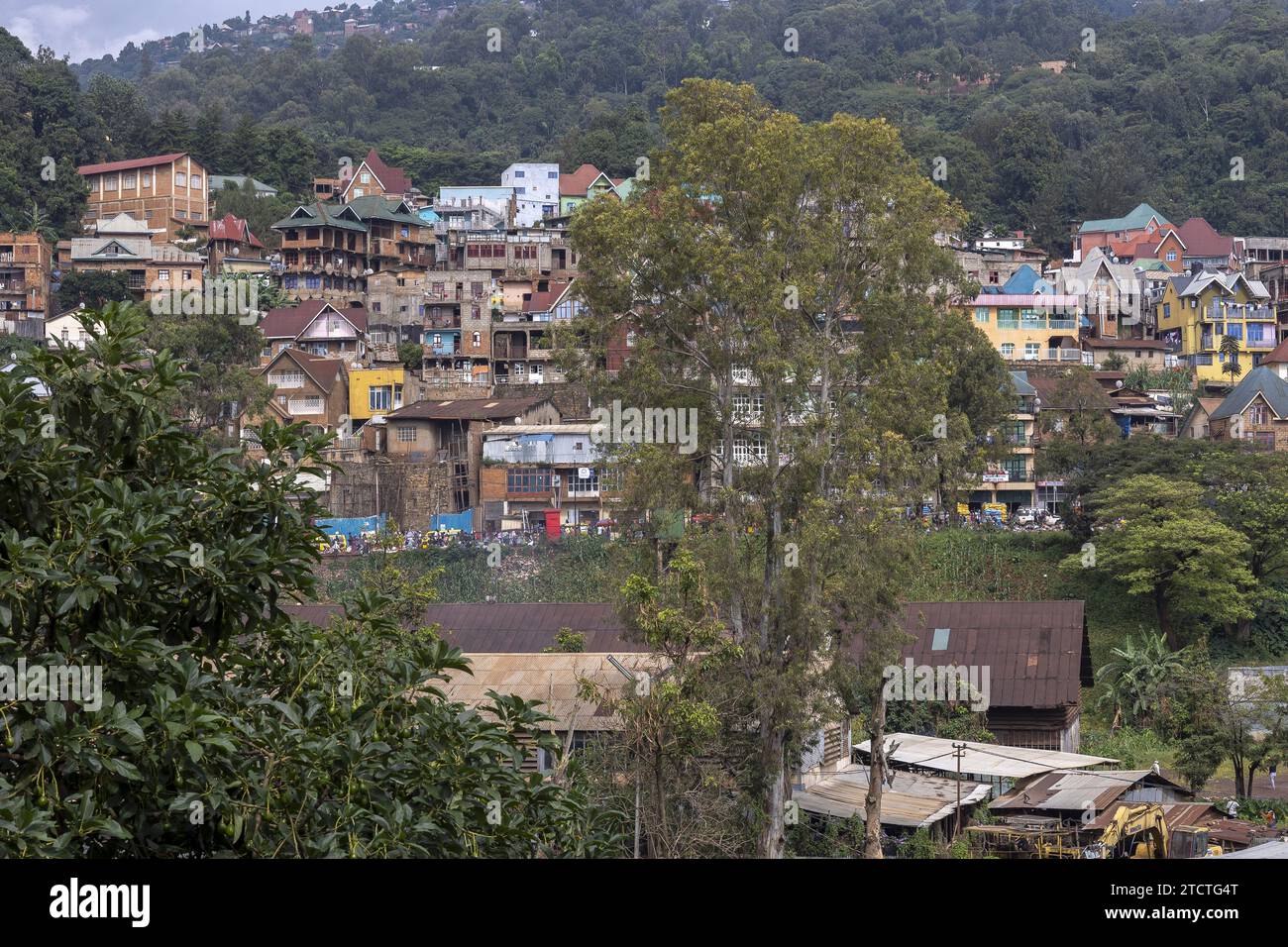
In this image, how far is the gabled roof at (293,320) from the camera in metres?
53.2

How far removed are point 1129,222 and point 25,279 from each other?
48.5 metres

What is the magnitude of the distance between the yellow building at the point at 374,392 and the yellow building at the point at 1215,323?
27.6 meters

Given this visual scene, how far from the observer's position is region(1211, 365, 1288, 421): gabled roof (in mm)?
44625

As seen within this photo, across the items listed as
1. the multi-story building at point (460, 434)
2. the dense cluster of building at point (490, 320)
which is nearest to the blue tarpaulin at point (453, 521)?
the dense cluster of building at point (490, 320)

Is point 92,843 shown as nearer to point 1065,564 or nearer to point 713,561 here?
point 713,561

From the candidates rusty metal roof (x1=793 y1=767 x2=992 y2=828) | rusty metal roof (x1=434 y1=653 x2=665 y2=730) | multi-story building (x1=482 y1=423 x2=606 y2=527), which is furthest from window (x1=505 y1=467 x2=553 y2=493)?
rusty metal roof (x1=793 y1=767 x2=992 y2=828)

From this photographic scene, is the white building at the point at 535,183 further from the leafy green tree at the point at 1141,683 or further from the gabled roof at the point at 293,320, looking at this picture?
the leafy green tree at the point at 1141,683

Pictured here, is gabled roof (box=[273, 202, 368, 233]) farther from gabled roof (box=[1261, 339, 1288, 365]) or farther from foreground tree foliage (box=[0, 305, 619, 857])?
foreground tree foliage (box=[0, 305, 619, 857])

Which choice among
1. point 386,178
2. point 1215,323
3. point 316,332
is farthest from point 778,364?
point 386,178

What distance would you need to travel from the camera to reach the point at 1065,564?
35.3m

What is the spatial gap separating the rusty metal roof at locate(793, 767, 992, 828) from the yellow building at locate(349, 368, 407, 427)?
29.6 meters

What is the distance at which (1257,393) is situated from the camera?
44594 millimetres
